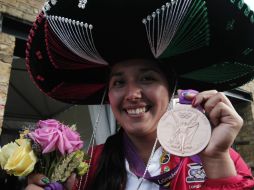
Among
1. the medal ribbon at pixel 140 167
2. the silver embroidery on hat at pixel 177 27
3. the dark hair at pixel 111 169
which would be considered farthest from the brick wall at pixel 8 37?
the silver embroidery on hat at pixel 177 27

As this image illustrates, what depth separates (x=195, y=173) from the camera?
4.00 feet

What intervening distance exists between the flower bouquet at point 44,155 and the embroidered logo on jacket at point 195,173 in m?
0.44

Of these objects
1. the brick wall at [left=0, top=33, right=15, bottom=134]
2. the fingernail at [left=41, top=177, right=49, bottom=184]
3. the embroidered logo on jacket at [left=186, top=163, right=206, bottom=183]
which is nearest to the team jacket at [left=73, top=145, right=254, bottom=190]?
the embroidered logo on jacket at [left=186, top=163, right=206, bottom=183]

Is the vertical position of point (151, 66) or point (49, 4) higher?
point (49, 4)

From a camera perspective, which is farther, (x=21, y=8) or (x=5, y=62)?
(x=21, y=8)

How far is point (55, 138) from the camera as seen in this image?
104cm

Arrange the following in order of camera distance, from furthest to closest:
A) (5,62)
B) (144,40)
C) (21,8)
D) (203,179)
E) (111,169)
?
(21,8), (5,62), (111,169), (144,40), (203,179)

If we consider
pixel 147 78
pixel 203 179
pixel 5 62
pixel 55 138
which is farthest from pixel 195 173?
pixel 5 62

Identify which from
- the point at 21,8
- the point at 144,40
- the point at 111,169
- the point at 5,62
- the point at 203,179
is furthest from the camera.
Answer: the point at 21,8

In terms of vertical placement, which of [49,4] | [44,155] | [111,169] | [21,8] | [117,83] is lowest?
[111,169]

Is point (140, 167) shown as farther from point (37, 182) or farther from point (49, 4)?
point (49, 4)

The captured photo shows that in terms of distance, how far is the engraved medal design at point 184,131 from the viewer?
0.97m

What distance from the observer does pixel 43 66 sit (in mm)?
1532

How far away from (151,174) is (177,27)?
612 mm
